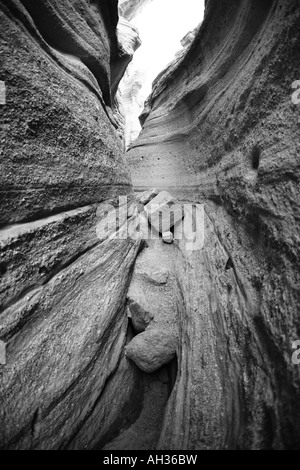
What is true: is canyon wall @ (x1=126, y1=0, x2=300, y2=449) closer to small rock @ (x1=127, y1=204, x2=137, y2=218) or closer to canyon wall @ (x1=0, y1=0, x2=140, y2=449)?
canyon wall @ (x1=0, y1=0, x2=140, y2=449)

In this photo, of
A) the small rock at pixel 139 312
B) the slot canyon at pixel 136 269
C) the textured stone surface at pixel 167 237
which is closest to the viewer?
the slot canyon at pixel 136 269

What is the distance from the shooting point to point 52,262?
194 cm

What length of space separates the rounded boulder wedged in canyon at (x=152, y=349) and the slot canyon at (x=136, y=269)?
0.05 feet

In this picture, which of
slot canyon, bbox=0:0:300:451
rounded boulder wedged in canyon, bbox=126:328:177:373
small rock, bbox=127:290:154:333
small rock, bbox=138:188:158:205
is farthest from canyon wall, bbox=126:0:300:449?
small rock, bbox=138:188:158:205

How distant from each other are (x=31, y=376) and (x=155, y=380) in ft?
3.97

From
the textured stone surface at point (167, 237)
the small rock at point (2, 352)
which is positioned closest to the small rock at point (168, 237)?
the textured stone surface at point (167, 237)

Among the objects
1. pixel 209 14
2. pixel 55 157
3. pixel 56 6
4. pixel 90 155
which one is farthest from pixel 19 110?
pixel 209 14

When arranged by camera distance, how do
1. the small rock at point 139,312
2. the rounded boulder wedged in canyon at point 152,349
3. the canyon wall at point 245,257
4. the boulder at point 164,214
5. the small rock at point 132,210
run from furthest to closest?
the boulder at point 164,214 < the small rock at point 132,210 < the small rock at point 139,312 < the rounded boulder wedged in canyon at point 152,349 < the canyon wall at point 245,257

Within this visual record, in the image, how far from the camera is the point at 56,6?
2.66 m

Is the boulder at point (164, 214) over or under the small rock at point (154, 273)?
over

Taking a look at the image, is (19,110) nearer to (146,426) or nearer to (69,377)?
(69,377)

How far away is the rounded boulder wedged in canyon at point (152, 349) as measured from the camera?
6.71ft

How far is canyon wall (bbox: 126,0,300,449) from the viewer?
135 cm

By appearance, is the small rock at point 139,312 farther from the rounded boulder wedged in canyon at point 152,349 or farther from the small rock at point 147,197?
the small rock at point 147,197
